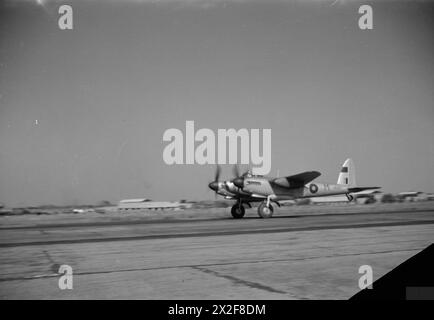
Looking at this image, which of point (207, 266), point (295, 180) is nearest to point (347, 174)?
point (295, 180)

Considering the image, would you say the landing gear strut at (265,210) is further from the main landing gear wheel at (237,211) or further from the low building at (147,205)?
the low building at (147,205)

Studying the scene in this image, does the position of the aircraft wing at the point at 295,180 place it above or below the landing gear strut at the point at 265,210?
above

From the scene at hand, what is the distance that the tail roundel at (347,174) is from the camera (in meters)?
35.6

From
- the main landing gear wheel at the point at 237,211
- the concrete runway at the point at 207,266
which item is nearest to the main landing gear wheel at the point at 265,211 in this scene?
the main landing gear wheel at the point at 237,211

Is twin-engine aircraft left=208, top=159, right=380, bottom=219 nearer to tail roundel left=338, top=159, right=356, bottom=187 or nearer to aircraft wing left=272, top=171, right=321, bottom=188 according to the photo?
aircraft wing left=272, top=171, right=321, bottom=188

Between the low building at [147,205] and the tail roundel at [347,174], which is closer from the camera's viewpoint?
the tail roundel at [347,174]

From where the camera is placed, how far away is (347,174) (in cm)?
3638

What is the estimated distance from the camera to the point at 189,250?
11.3 metres

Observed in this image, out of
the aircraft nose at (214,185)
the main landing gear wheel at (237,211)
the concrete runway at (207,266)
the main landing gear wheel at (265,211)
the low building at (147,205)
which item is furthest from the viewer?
the low building at (147,205)

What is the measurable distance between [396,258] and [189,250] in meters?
5.10

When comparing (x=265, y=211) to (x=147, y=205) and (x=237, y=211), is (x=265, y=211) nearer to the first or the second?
(x=237, y=211)

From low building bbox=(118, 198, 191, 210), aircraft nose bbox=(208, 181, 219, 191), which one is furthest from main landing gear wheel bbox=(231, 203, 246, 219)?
low building bbox=(118, 198, 191, 210)
